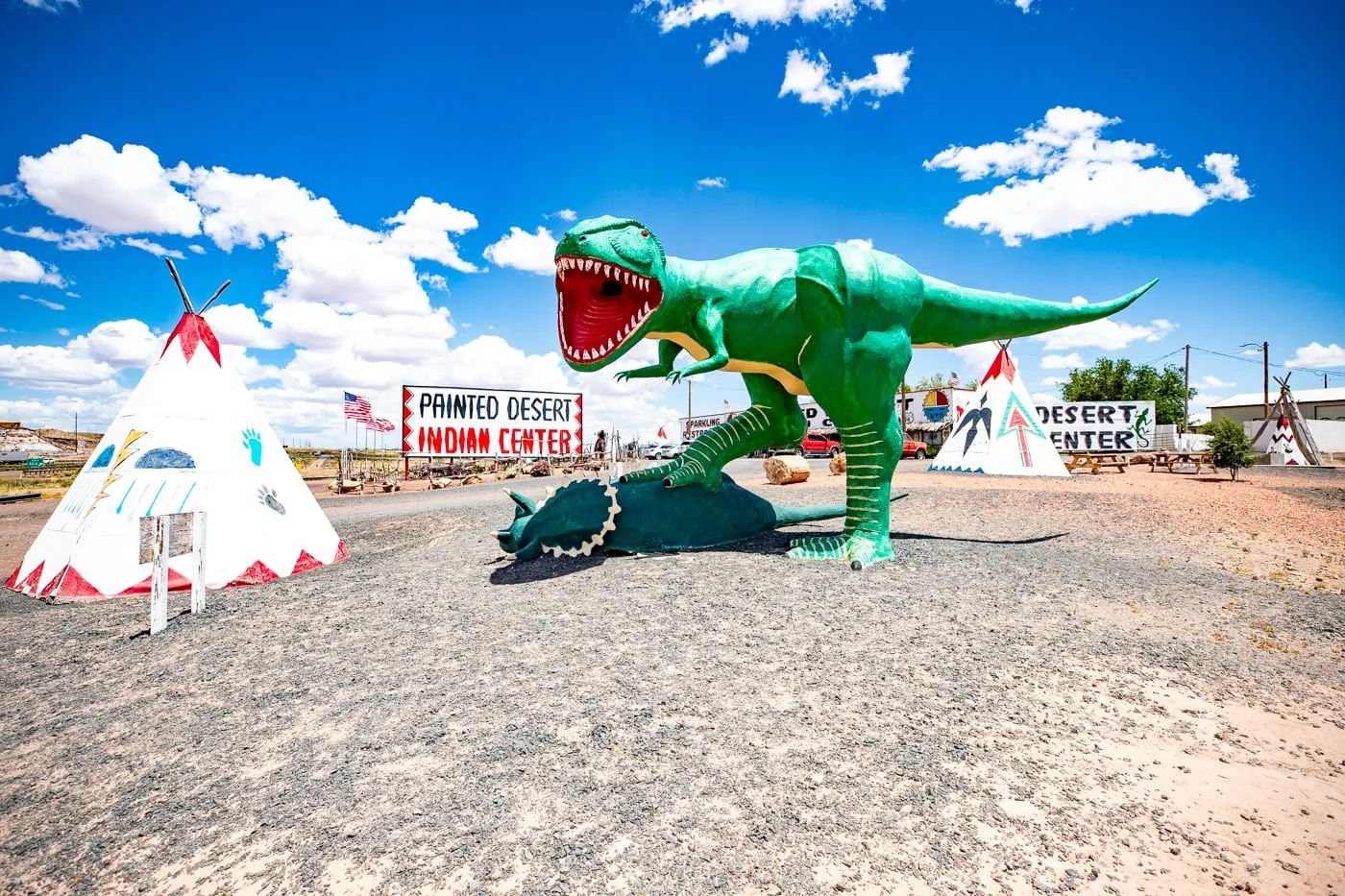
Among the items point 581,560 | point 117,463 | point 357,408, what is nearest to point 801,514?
point 581,560

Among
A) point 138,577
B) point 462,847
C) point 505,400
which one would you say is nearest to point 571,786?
point 462,847

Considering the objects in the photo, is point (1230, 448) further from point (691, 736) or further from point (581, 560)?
point (691, 736)

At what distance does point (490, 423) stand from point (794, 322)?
16.0m

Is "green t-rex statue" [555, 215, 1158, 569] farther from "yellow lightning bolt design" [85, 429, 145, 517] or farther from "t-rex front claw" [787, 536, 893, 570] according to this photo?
"yellow lightning bolt design" [85, 429, 145, 517]

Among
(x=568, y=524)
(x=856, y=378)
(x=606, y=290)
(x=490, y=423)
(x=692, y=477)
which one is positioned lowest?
(x=568, y=524)

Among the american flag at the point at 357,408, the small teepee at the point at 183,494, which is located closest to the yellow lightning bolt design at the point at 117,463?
the small teepee at the point at 183,494

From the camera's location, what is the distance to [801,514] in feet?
22.8

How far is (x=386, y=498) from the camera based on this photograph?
16359 millimetres

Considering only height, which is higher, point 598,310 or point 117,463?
point 598,310

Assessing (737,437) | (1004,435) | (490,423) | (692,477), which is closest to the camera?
(692,477)

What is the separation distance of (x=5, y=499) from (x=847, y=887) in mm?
25728

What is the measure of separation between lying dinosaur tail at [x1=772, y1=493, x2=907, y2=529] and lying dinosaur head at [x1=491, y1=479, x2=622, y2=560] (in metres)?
2.04

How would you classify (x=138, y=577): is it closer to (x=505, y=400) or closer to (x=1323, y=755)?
(x=1323, y=755)

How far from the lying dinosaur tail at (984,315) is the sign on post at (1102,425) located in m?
18.2
